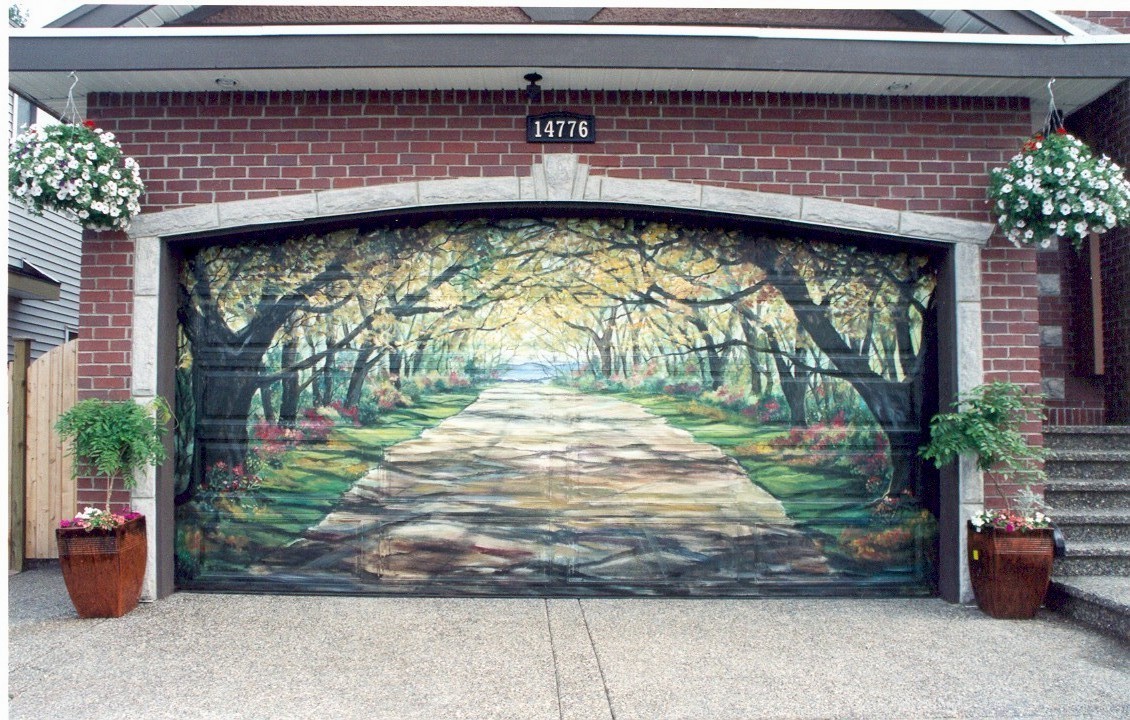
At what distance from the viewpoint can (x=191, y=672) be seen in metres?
4.36

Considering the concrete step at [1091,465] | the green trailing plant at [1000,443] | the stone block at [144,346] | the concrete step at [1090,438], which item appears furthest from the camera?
the concrete step at [1090,438]

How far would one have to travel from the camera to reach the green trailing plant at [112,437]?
208 inches

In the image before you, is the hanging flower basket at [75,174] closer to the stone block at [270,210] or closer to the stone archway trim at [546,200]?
the stone archway trim at [546,200]

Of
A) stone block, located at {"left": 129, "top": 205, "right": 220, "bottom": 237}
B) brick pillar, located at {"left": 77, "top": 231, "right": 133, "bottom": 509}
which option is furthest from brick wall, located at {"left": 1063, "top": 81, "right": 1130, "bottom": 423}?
brick pillar, located at {"left": 77, "top": 231, "right": 133, "bottom": 509}

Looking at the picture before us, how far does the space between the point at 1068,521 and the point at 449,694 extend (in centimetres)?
431

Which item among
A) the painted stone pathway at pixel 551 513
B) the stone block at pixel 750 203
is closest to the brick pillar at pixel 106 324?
the painted stone pathway at pixel 551 513

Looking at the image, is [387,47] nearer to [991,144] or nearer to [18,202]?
[18,202]

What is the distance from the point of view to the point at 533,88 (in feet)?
18.7

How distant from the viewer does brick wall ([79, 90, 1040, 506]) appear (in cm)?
583

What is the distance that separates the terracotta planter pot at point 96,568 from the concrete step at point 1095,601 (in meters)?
5.79

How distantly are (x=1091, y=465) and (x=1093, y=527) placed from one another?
2.03 ft

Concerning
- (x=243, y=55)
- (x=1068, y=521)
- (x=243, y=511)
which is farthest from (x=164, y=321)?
(x=1068, y=521)

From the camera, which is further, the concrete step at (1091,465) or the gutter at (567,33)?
the concrete step at (1091,465)

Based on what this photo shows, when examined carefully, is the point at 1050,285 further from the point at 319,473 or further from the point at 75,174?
the point at 75,174
